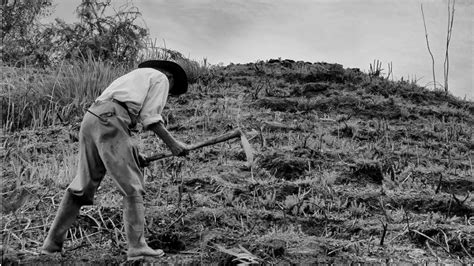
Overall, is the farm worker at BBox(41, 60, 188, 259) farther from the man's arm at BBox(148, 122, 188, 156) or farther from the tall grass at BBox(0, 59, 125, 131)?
the tall grass at BBox(0, 59, 125, 131)

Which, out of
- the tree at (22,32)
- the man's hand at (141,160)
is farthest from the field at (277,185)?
the tree at (22,32)

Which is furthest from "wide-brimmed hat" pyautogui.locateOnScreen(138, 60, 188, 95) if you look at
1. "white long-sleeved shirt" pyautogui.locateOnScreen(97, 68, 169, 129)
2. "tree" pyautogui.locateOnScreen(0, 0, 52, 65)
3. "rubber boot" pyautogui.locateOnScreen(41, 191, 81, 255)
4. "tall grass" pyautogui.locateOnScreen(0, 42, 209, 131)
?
"tree" pyautogui.locateOnScreen(0, 0, 52, 65)

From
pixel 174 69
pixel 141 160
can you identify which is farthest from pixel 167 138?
pixel 174 69

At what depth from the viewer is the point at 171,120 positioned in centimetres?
928

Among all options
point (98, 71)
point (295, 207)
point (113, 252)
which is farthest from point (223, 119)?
point (113, 252)

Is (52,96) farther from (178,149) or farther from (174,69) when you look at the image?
(178,149)

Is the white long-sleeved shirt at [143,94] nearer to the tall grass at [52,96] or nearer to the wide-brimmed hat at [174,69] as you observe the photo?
the wide-brimmed hat at [174,69]

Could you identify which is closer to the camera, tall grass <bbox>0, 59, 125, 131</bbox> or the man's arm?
the man's arm

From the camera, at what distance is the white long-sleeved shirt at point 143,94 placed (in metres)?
4.54

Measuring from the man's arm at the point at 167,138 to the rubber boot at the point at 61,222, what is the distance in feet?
2.67

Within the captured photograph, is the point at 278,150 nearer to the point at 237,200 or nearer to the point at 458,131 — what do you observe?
the point at 237,200

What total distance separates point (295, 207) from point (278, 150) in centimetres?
205

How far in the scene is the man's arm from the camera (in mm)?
4512

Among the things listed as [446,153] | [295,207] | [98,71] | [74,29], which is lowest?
[295,207]
